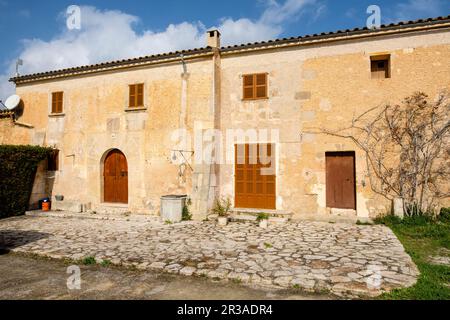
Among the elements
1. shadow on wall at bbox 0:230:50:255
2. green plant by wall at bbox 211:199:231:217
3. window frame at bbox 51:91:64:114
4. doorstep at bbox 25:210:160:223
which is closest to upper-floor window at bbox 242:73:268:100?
green plant by wall at bbox 211:199:231:217

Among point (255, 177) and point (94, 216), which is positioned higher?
point (255, 177)

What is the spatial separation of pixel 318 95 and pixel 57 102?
11.1 meters

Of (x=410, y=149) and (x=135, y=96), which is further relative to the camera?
(x=135, y=96)

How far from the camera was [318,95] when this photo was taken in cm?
966

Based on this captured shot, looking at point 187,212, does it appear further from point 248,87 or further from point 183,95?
point 248,87

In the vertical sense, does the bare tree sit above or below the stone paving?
above

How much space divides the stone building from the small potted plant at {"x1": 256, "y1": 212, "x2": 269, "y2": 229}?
398 millimetres

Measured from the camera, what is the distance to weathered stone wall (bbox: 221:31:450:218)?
8781 millimetres

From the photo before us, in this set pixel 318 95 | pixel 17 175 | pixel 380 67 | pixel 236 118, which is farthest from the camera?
pixel 17 175

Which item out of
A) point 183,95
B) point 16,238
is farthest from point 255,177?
point 16,238

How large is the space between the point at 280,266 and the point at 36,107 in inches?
525

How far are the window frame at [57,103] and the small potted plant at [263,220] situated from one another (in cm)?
980

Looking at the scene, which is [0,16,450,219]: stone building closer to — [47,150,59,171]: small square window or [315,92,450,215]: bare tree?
[47,150,59,171]: small square window
